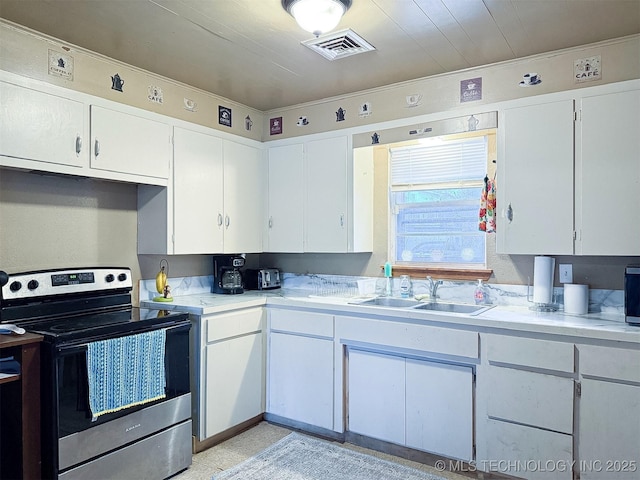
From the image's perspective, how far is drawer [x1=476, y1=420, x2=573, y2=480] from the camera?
7.08ft

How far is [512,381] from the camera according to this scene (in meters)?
2.26

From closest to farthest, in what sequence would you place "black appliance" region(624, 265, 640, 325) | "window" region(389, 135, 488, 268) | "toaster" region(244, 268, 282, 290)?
"black appliance" region(624, 265, 640, 325) < "window" region(389, 135, 488, 268) < "toaster" region(244, 268, 282, 290)

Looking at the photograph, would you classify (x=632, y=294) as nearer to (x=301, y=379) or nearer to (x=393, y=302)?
(x=393, y=302)

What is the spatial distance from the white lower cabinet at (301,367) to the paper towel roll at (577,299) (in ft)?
4.53

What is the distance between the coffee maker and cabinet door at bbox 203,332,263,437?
1.47ft

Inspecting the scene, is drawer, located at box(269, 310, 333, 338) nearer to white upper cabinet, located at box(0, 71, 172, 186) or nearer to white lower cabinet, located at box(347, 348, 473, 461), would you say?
white lower cabinet, located at box(347, 348, 473, 461)

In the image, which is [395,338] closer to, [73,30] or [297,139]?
[297,139]

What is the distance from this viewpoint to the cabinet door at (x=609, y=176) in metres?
2.25

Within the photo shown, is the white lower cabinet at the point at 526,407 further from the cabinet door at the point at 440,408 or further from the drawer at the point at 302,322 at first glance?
the drawer at the point at 302,322

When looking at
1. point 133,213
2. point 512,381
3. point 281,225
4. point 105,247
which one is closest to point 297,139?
point 281,225

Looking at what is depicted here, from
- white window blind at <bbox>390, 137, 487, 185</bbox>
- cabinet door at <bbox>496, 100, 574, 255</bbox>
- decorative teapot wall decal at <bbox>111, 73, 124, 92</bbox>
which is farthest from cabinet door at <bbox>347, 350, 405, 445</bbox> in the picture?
decorative teapot wall decal at <bbox>111, 73, 124, 92</bbox>

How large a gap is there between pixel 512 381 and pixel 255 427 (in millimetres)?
1741

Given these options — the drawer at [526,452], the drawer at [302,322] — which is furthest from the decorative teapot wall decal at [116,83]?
the drawer at [526,452]

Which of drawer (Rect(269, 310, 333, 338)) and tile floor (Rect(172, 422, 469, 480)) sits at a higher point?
drawer (Rect(269, 310, 333, 338))
